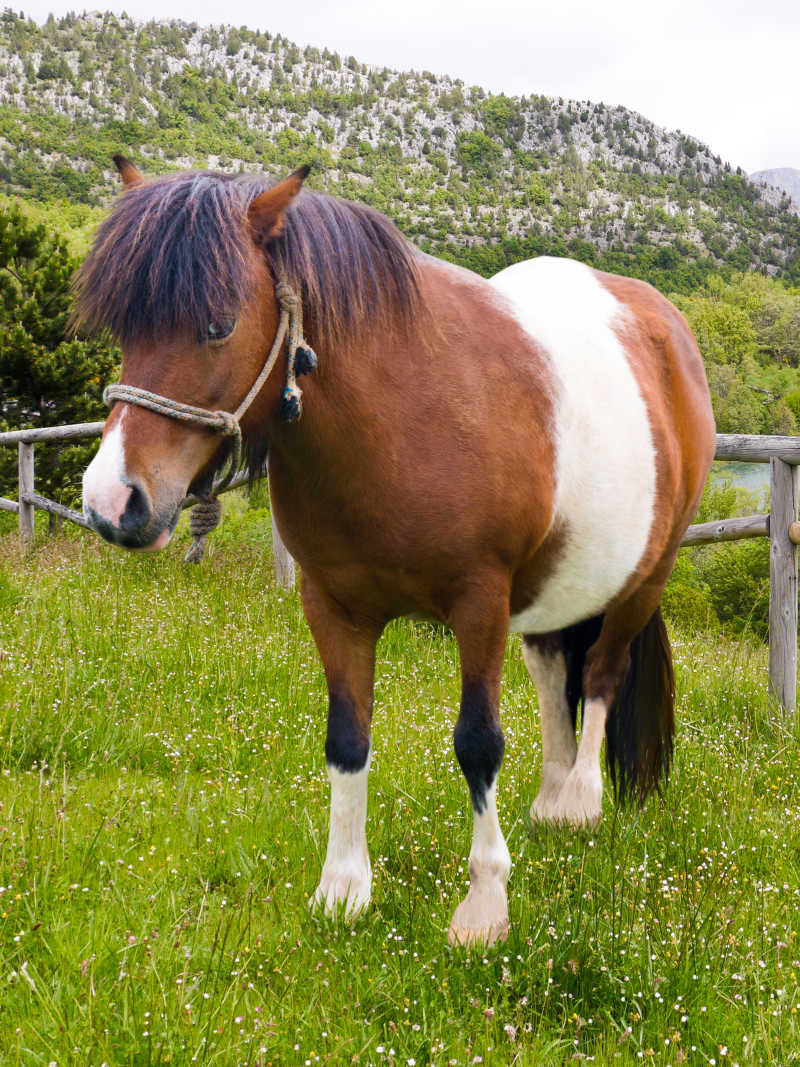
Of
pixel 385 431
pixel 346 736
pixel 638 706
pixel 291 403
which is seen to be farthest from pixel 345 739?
pixel 638 706

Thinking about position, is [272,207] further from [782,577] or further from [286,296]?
[782,577]

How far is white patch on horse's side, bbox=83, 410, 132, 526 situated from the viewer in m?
1.61

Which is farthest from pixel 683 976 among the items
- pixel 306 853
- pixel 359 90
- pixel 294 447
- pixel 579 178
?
pixel 359 90

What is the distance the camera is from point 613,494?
275cm

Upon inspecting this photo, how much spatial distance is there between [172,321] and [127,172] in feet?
1.94

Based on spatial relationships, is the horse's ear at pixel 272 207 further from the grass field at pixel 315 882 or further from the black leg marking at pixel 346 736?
the grass field at pixel 315 882

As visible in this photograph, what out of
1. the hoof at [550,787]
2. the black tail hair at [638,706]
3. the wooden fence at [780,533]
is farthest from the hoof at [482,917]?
the wooden fence at [780,533]

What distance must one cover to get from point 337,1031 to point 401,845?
99cm

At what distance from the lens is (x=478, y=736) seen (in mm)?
2359

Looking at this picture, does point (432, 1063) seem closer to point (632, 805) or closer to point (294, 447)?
point (294, 447)

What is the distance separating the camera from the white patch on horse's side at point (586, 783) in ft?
10.3

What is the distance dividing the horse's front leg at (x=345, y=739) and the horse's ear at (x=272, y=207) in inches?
39.4

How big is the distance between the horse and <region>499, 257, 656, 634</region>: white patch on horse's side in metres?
0.01

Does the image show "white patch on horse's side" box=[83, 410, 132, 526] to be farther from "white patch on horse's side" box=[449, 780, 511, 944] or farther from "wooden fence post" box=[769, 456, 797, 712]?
"wooden fence post" box=[769, 456, 797, 712]
